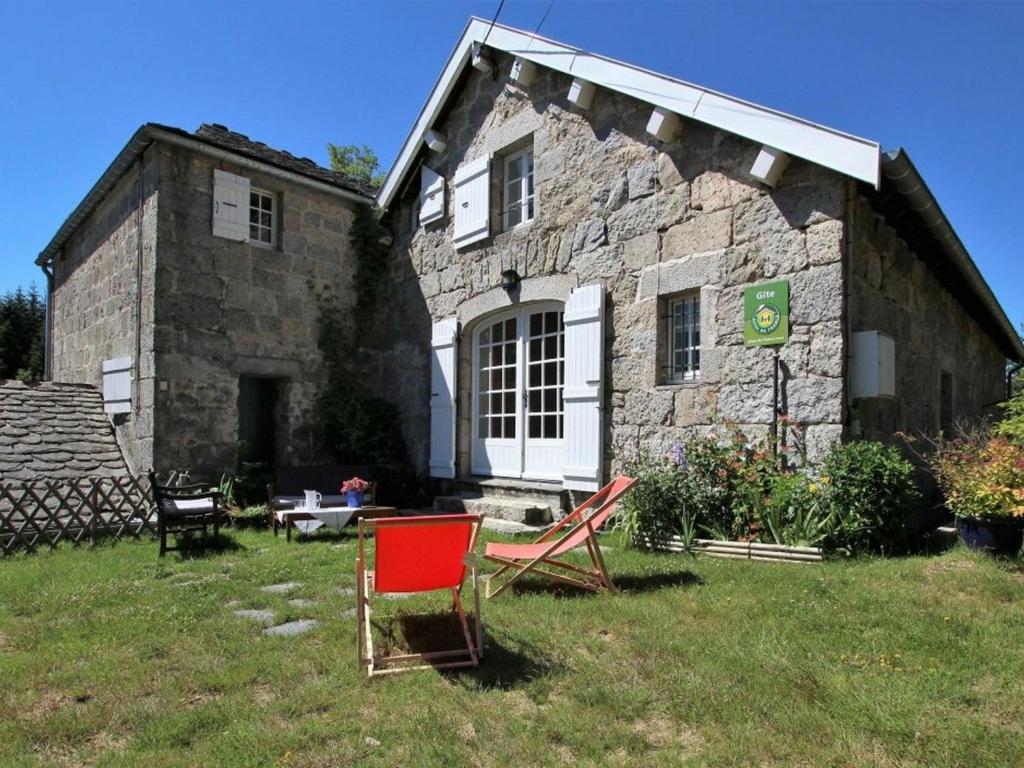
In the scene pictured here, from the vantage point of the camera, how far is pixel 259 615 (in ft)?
13.7

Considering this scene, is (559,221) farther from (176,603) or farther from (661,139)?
(176,603)

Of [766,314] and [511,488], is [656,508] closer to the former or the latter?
[766,314]

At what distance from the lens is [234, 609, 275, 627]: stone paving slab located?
13.2 feet

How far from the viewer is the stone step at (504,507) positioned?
736 cm

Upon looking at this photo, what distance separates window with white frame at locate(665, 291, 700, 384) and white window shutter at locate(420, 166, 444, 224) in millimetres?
4018

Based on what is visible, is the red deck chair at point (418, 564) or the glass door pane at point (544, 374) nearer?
the red deck chair at point (418, 564)

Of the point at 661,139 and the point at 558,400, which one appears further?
the point at 558,400

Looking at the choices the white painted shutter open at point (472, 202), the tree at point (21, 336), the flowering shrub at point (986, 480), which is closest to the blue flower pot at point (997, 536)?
the flowering shrub at point (986, 480)

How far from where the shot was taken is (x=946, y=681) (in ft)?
9.64

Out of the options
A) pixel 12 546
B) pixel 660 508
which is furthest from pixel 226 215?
pixel 660 508

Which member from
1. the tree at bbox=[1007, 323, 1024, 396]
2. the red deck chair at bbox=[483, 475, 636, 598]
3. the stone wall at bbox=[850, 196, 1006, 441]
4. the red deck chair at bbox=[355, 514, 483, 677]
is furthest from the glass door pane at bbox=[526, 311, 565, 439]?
the tree at bbox=[1007, 323, 1024, 396]

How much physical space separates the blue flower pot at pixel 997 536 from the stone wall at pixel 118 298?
8.39 meters

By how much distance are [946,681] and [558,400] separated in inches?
208

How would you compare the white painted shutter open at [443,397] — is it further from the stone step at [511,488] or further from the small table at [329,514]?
the small table at [329,514]
